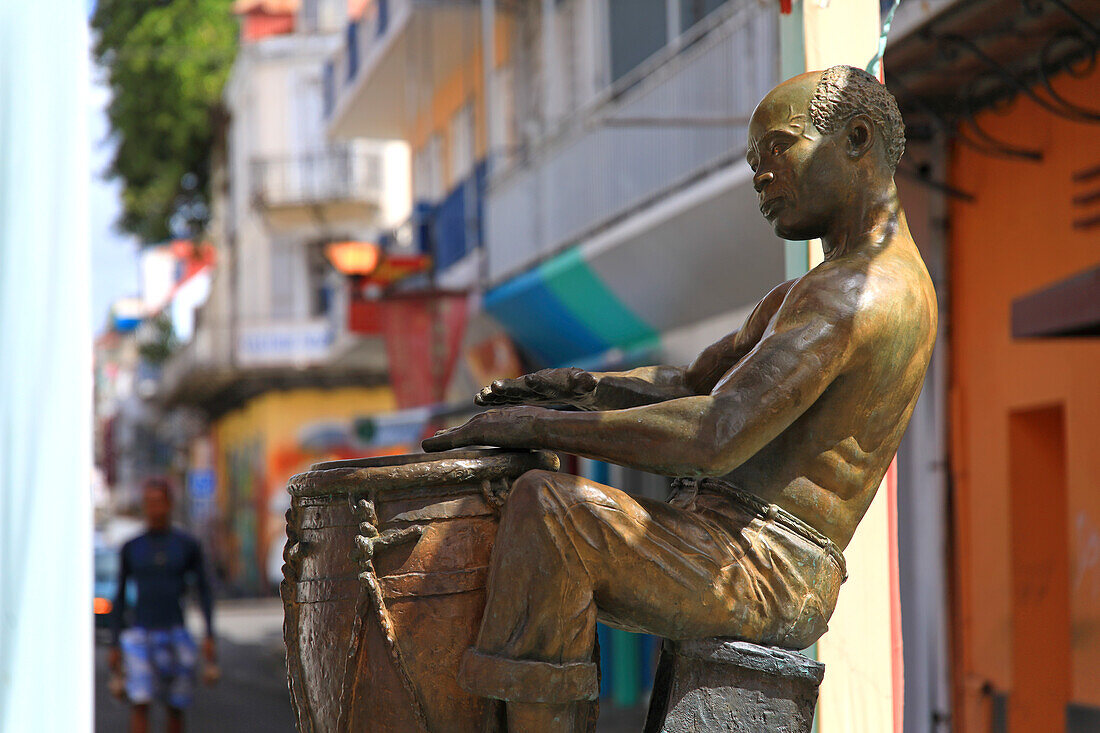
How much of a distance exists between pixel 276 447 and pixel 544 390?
3106 cm

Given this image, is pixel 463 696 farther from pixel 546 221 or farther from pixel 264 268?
pixel 264 268

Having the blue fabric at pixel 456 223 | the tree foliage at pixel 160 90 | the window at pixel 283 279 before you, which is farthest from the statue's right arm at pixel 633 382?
the window at pixel 283 279

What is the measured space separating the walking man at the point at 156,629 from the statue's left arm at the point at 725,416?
615 cm

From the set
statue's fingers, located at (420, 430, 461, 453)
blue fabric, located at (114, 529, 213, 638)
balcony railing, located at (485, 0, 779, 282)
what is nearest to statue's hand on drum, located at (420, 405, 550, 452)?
statue's fingers, located at (420, 430, 461, 453)

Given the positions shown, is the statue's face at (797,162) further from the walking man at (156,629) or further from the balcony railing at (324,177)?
the balcony railing at (324,177)

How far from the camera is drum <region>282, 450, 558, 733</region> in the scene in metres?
2.88

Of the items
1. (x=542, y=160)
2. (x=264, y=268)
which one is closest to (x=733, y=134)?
(x=542, y=160)

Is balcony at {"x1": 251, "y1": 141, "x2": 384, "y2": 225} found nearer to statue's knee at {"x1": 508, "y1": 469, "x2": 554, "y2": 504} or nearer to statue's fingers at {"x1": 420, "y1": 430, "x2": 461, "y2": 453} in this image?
statue's fingers at {"x1": 420, "y1": 430, "x2": 461, "y2": 453}

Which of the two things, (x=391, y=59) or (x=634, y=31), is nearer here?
(x=634, y=31)

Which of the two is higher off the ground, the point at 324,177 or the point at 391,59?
the point at 324,177

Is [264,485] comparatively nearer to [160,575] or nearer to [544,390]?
[160,575]

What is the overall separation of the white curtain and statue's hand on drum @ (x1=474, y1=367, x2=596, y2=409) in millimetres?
886

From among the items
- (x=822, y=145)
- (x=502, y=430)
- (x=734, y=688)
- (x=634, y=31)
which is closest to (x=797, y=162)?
(x=822, y=145)

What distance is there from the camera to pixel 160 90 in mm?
34969
